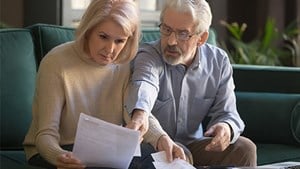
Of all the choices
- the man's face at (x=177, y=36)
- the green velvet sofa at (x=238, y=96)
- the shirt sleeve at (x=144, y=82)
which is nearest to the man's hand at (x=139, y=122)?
the shirt sleeve at (x=144, y=82)


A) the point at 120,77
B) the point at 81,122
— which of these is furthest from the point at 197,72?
the point at 81,122

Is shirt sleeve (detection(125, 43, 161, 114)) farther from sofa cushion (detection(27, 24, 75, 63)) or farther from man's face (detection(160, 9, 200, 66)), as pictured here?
sofa cushion (detection(27, 24, 75, 63))

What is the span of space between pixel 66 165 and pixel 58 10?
2407 mm

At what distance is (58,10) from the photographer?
4.08m

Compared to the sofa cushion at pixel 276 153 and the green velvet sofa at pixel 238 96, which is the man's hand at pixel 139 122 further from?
the sofa cushion at pixel 276 153

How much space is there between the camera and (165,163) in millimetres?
1834

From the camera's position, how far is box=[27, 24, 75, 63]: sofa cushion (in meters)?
2.57

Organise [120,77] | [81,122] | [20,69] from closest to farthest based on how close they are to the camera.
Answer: [81,122] < [120,77] < [20,69]

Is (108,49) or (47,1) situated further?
(47,1)

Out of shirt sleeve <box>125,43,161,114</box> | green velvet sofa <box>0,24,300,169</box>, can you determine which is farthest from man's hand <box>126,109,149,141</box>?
green velvet sofa <box>0,24,300,169</box>

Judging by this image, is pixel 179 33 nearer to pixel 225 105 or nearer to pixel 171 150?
pixel 225 105

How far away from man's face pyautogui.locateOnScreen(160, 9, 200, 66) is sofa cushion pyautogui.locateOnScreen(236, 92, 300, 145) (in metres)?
0.71

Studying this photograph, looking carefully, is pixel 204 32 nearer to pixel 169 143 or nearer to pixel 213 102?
pixel 213 102

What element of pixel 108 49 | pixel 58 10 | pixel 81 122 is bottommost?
pixel 58 10
